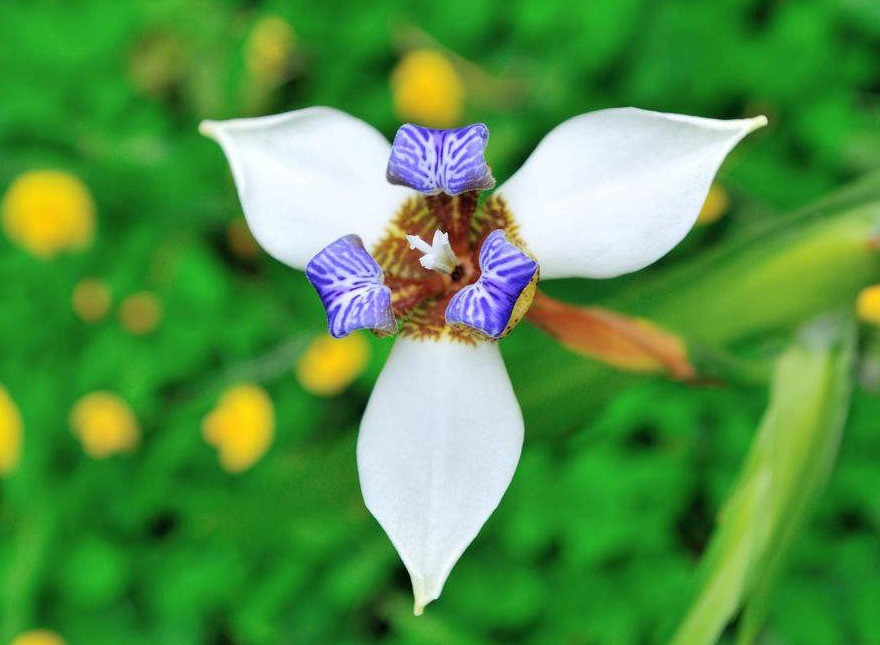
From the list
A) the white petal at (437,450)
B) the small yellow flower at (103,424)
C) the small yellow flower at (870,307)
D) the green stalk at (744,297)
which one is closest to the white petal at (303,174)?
the white petal at (437,450)

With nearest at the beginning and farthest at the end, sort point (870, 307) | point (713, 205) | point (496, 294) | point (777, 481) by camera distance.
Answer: point (496, 294) → point (777, 481) → point (870, 307) → point (713, 205)

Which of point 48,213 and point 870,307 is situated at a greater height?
point 870,307

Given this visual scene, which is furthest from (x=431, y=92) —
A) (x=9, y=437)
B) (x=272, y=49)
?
(x=9, y=437)

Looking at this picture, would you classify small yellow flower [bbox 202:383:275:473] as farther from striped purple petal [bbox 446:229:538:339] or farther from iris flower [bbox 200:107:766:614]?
striped purple petal [bbox 446:229:538:339]

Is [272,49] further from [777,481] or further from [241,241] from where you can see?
[777,481]

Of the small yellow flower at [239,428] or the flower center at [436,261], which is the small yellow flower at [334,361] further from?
the flower center at [436,261]

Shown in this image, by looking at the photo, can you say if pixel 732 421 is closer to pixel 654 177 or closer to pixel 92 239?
pixel 654 177
